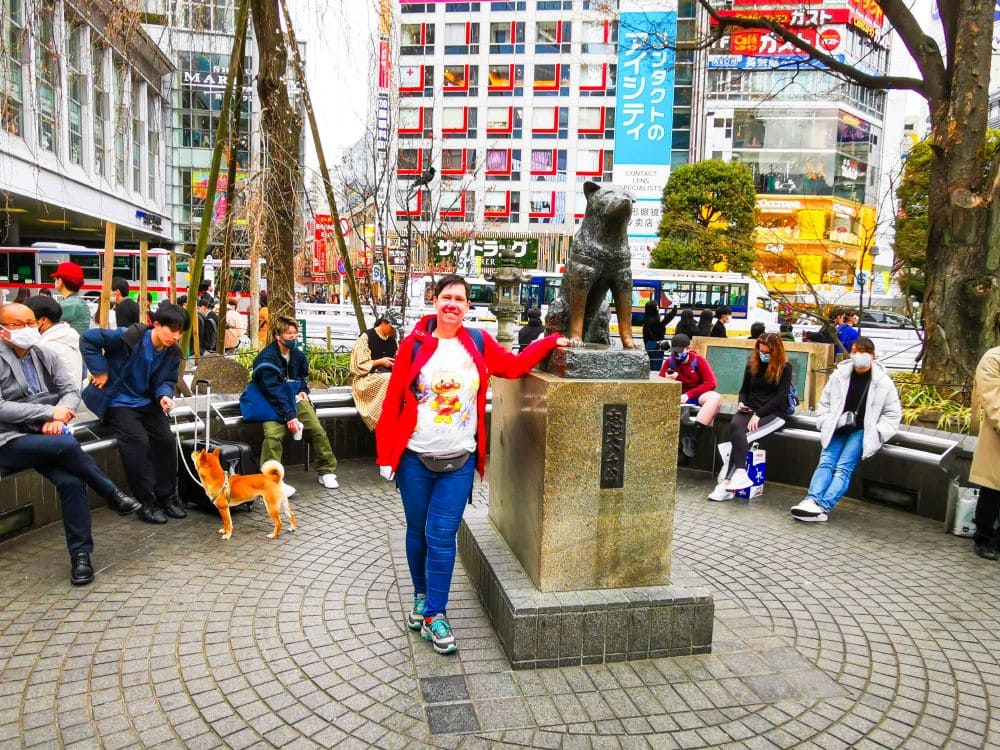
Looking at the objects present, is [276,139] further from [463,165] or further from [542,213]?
[463,165]

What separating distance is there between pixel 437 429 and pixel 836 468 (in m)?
4.39

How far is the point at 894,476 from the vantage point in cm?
671

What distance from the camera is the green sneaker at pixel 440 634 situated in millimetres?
3656

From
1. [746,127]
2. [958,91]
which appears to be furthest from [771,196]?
[958,91]

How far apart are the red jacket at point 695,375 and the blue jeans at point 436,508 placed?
14.6 feet

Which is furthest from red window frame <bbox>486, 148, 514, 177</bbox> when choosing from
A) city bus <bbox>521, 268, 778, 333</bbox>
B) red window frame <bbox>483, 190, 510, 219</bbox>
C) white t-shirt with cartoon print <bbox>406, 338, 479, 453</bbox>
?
white t-shirt with cartoon print <bbox>406, 338, 479, 453</bbox>

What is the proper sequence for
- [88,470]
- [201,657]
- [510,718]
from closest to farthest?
[510,718] < [201,657] < [88,470]

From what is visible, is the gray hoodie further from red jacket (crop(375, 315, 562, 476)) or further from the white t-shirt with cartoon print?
the white t-shirt with cartoon print

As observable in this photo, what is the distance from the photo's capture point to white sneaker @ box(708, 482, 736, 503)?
6.92m

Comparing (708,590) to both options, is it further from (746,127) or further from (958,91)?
(746,127)

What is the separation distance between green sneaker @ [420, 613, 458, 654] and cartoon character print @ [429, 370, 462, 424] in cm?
104

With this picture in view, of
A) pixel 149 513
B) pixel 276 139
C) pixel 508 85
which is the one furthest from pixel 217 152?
pixel 508 85

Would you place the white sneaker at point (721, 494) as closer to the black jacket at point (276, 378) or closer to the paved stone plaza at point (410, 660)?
the paved stone plaza at point (410, 660)

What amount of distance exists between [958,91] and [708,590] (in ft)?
26.1
